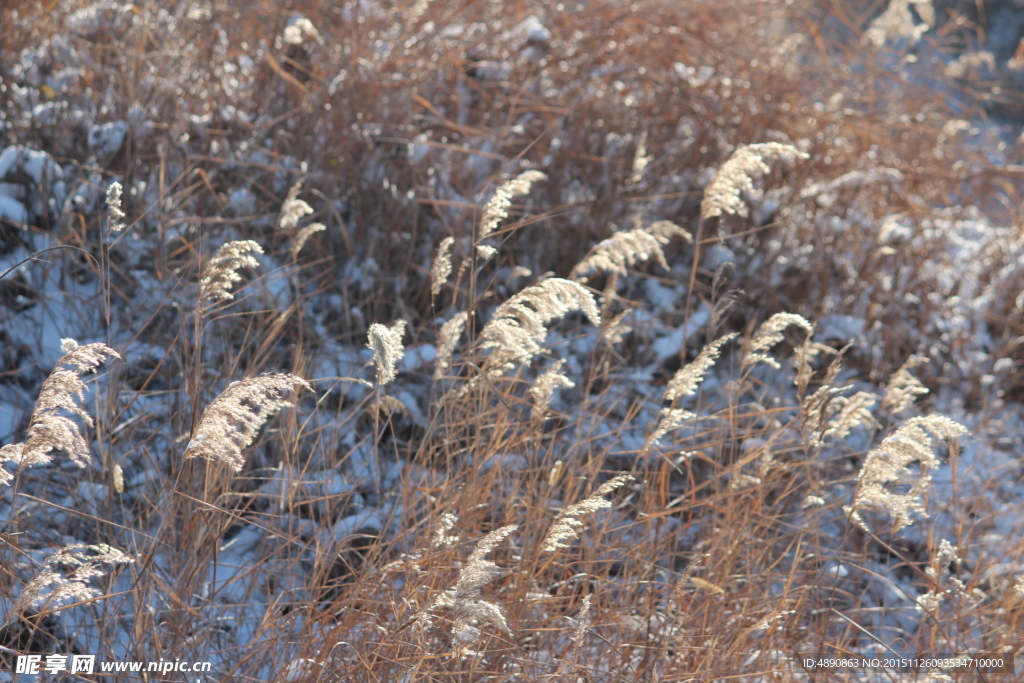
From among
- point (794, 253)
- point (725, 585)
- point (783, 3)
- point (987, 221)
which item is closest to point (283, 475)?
point (725, 585)

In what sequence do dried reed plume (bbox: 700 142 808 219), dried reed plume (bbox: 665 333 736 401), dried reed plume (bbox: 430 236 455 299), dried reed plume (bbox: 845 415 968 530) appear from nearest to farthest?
1. dried reed plume (bbox: 845 415 968 530)
2. dried reed plume (bbox: 430 236 455 299)
3. dried reed plume (bbox: 665 333 736 401)
4. dried reed plume (bbox: 700 142 808 219)

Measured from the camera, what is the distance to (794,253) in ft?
12.4

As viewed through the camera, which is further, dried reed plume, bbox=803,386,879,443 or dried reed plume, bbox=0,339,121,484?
dried reed plume, bbox=803,386,879,443

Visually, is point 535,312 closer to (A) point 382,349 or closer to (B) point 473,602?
(A) point 382,349

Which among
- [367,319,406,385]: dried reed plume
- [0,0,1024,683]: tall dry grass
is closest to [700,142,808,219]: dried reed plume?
[0,0,1024,683]: tall dry grass

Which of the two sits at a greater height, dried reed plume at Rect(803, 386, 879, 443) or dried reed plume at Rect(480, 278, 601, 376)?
dried reed plume at Rect(480, 278, 601, 376)

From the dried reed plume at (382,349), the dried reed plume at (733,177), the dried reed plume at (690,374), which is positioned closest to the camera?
the dried reed plume at (382,349)

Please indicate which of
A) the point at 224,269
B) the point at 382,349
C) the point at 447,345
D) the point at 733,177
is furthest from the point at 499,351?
the point at 733,177

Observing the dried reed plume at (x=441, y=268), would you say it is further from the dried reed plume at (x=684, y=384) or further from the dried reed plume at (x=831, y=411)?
the dried reed plume at (x=831, y=411)

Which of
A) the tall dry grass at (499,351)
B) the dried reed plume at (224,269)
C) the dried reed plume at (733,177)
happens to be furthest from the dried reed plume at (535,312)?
the dried reed plume at (733,177)

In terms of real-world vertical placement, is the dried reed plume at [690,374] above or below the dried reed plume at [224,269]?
below

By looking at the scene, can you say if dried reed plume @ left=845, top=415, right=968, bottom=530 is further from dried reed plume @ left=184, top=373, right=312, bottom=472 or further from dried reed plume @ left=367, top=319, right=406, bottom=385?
dried reed plume @ left=184, top=373, right=312, bottom=472

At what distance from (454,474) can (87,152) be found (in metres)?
2.14

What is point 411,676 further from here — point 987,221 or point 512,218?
point 987,221
